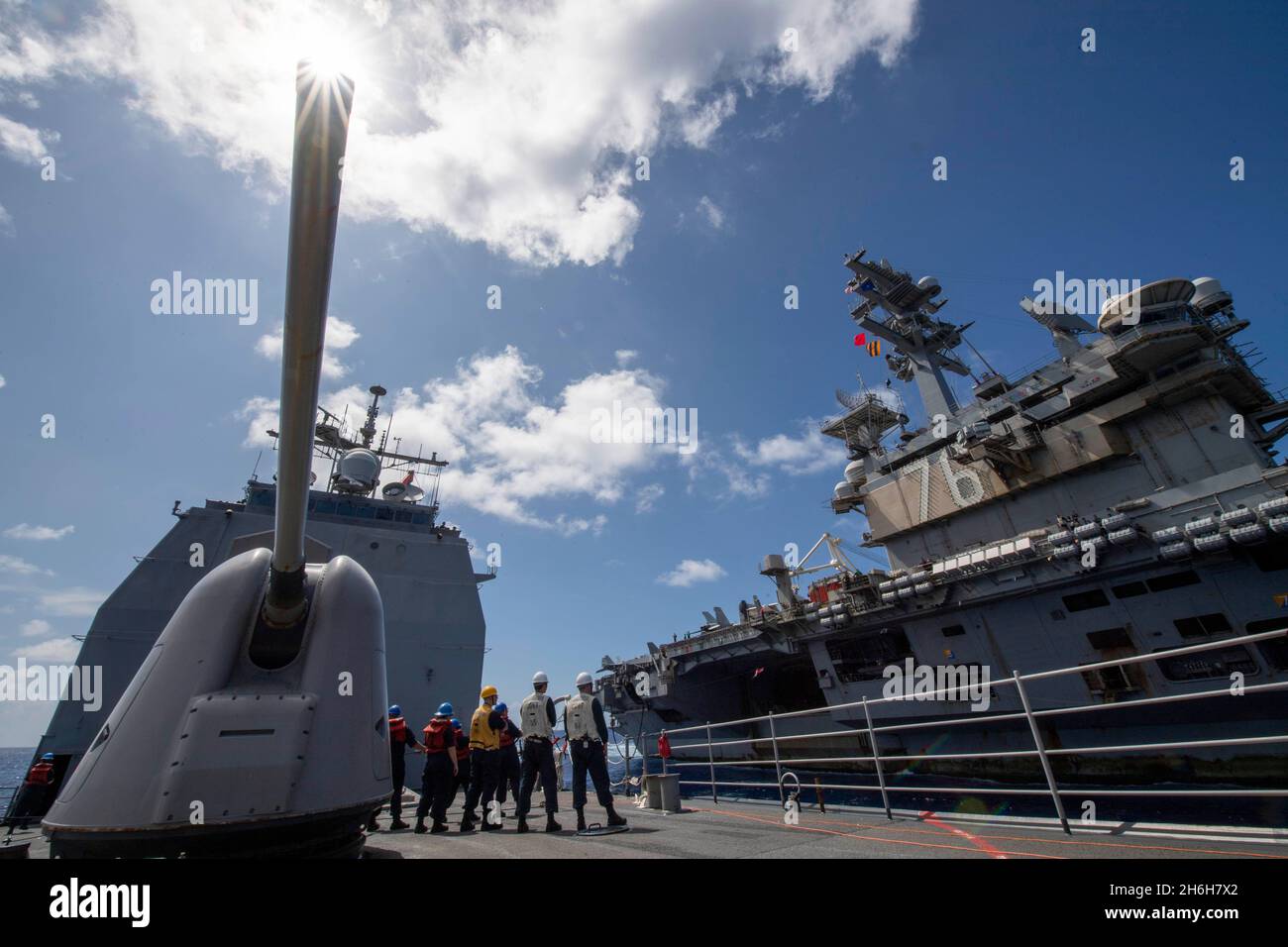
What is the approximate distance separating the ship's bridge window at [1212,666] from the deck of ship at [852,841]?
1260 cm

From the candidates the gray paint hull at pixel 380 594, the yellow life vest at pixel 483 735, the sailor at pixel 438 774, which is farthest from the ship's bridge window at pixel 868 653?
the sailor at pixel 438 774

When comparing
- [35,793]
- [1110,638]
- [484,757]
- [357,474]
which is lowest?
[35,793]

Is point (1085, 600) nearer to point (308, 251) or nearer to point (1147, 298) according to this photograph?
point (1147, 298)

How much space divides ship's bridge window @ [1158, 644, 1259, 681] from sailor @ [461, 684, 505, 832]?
1586 centimetres

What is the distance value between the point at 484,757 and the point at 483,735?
24 centimetres

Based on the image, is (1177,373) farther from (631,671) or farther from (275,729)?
(631,671)

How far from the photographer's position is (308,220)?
1.95m

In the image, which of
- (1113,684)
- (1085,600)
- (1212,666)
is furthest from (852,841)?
(1212,666)

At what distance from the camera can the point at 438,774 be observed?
615 centimetres

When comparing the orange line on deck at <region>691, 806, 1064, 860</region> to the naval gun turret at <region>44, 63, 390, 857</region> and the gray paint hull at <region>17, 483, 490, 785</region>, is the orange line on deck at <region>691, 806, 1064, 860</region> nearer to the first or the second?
the naval gun turret at <region>44, 63, 390, 857</region>

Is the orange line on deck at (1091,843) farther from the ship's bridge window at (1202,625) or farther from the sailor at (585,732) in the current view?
the ship's bridge window at (1202,625)

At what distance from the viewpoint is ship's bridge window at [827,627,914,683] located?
20141mm

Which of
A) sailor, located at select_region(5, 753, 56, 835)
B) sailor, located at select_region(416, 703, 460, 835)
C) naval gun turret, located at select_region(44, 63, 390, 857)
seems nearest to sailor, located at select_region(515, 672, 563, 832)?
sailor, located at select_region(416, 703, 460, 835)
